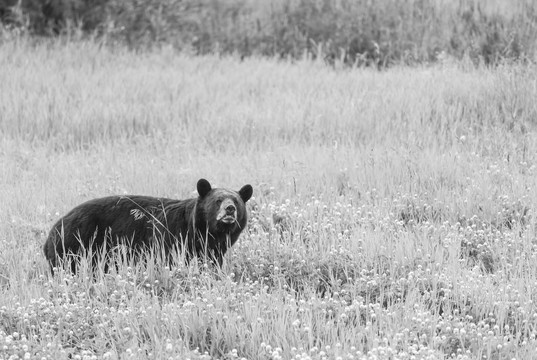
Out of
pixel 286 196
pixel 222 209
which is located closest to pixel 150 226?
pixel 222 209

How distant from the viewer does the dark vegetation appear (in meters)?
13.6

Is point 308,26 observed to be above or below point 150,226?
above

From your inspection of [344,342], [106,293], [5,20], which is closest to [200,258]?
[106,293]

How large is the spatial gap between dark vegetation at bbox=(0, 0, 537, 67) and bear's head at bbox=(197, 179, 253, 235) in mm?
7364

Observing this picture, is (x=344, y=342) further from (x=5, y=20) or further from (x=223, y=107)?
(x=5, y=20)

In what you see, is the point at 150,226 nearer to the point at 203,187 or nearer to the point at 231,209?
the point at 203,187

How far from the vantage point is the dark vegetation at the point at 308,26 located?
13.6 meters

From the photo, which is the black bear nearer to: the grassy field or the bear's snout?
the bear's snout

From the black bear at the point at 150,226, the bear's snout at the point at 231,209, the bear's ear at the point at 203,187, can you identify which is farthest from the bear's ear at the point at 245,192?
the bear's snout at the point at 231,209

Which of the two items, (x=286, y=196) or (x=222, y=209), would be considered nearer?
(x=222, y=209)

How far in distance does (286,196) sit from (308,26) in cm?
770

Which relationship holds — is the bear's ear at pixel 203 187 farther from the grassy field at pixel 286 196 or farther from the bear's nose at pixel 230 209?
the grassy field at pixel 286 196

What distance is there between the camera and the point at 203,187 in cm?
637

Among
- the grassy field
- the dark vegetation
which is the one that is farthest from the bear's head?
the dark vegetation
